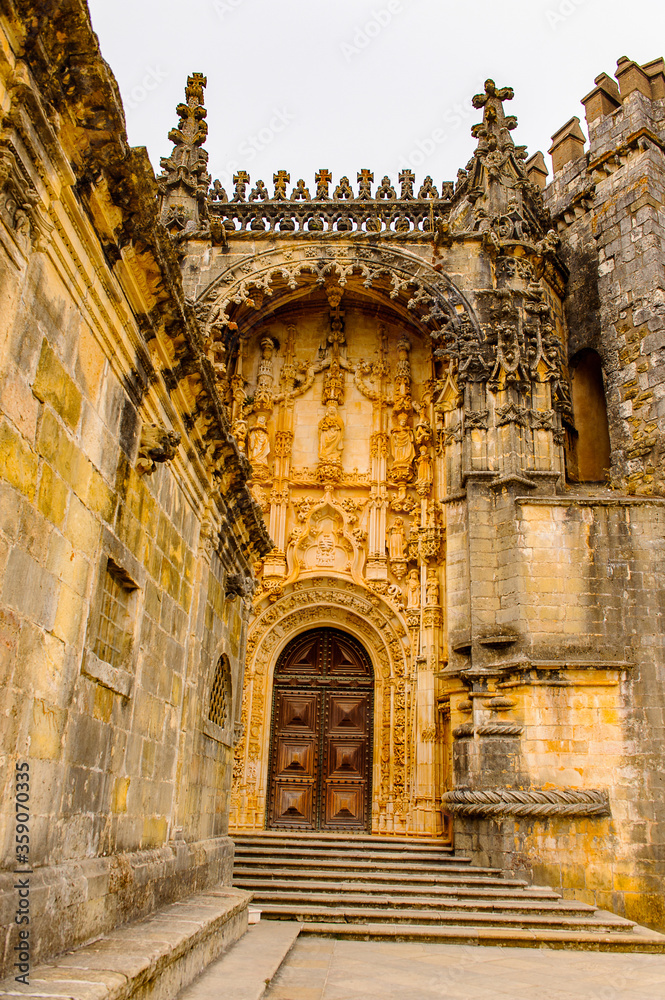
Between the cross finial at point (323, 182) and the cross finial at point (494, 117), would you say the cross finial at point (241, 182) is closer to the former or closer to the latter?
the cross finial at point (323, 182)

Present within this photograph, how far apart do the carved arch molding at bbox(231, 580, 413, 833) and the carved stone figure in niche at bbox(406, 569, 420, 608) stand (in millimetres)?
373

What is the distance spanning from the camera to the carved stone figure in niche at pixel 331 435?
14.8 m

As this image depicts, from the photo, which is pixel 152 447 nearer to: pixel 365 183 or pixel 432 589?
pixel 432 589

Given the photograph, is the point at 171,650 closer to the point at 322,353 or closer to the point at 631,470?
the point at 631,470

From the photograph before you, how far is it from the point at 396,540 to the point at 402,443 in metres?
1.83

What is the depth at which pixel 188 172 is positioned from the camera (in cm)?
1396

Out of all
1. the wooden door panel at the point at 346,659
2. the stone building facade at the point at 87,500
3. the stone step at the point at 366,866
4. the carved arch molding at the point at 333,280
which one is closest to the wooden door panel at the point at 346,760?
the wooden door panel at the point at 346,659

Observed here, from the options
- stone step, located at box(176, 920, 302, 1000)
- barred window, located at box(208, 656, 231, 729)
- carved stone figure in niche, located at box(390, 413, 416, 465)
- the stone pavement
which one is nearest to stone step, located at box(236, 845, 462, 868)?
the stone pavement

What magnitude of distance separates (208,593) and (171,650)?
3.78 ft

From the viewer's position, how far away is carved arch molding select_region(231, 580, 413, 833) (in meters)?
12.9

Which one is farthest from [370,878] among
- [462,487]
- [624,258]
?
[624,258]

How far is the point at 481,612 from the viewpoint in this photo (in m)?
11.4

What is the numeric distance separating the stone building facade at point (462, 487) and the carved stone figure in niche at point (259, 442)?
0.07 metres

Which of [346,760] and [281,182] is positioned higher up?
[281,182]
